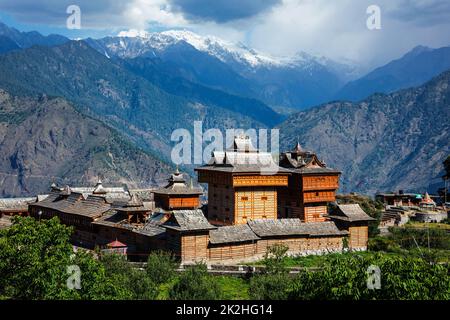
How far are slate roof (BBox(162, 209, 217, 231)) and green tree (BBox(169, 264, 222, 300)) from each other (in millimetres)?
9737

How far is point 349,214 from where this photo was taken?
2215 inches

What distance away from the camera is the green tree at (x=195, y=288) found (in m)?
32.0

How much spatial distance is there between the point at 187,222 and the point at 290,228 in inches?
387

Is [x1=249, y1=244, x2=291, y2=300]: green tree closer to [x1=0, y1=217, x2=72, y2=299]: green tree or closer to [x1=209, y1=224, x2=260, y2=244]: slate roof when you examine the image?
[x1=209, y1=224, x2=260, y2=244]: slate roof

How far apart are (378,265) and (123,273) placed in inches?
553

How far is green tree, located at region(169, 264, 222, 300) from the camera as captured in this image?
32031mm

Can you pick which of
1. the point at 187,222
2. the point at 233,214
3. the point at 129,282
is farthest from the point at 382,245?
the point at 129,282

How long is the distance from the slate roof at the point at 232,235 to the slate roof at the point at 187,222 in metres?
Answer: 1.36

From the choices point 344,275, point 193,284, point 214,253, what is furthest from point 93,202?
point 344,275

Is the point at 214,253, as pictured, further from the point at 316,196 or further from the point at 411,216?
the point at 411,216

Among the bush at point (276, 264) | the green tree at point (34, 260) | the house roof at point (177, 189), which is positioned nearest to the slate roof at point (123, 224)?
the house roof at point (177, 189)

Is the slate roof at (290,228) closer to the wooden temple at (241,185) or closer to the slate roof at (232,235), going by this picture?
the slate roof at (232,235)

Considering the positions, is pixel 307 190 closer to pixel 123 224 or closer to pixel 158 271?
pixel 123 224

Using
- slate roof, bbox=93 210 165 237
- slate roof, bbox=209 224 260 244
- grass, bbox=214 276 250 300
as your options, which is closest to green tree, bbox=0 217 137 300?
grass, bbox=214 276 250 300
